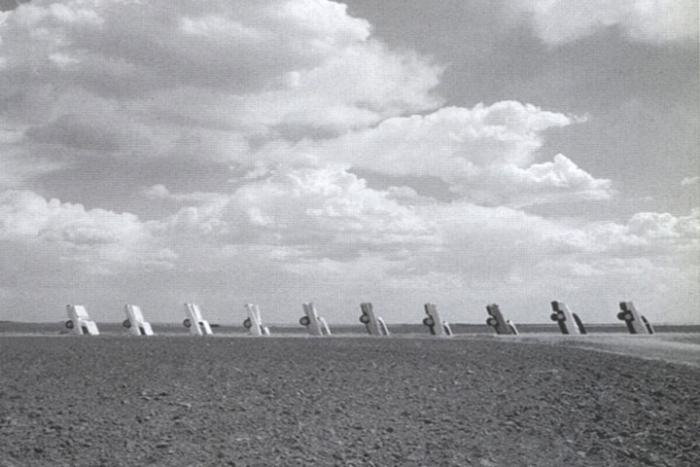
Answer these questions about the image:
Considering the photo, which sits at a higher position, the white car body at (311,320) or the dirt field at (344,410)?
the white car body at (311,320)

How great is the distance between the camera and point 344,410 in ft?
45.6

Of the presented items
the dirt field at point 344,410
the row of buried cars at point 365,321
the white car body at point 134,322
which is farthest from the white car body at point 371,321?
the dirt field at point 344,410

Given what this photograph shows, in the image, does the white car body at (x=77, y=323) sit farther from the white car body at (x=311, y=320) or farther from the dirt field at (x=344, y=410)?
the dirt field at (x=344, y=410)

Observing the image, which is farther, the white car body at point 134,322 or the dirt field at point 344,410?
the white car body at point 134,322

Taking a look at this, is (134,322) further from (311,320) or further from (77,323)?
(311,320)

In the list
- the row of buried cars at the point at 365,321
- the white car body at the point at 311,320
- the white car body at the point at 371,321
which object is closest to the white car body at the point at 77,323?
the row of buried cars at the point at 365,321

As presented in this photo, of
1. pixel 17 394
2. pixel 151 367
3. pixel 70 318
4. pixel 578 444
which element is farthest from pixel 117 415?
pixel 70 318

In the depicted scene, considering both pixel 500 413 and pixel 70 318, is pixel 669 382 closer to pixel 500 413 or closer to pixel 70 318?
pixel 500 413

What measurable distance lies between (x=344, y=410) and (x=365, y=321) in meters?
24.2

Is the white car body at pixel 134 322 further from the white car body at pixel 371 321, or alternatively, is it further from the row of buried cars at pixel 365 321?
the white car body at pixel 371 321

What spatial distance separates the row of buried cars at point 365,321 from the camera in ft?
119

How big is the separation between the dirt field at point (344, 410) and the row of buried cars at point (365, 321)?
1623cm

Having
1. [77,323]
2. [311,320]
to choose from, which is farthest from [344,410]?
[77,323]

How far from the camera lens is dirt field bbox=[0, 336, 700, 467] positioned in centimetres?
1187
